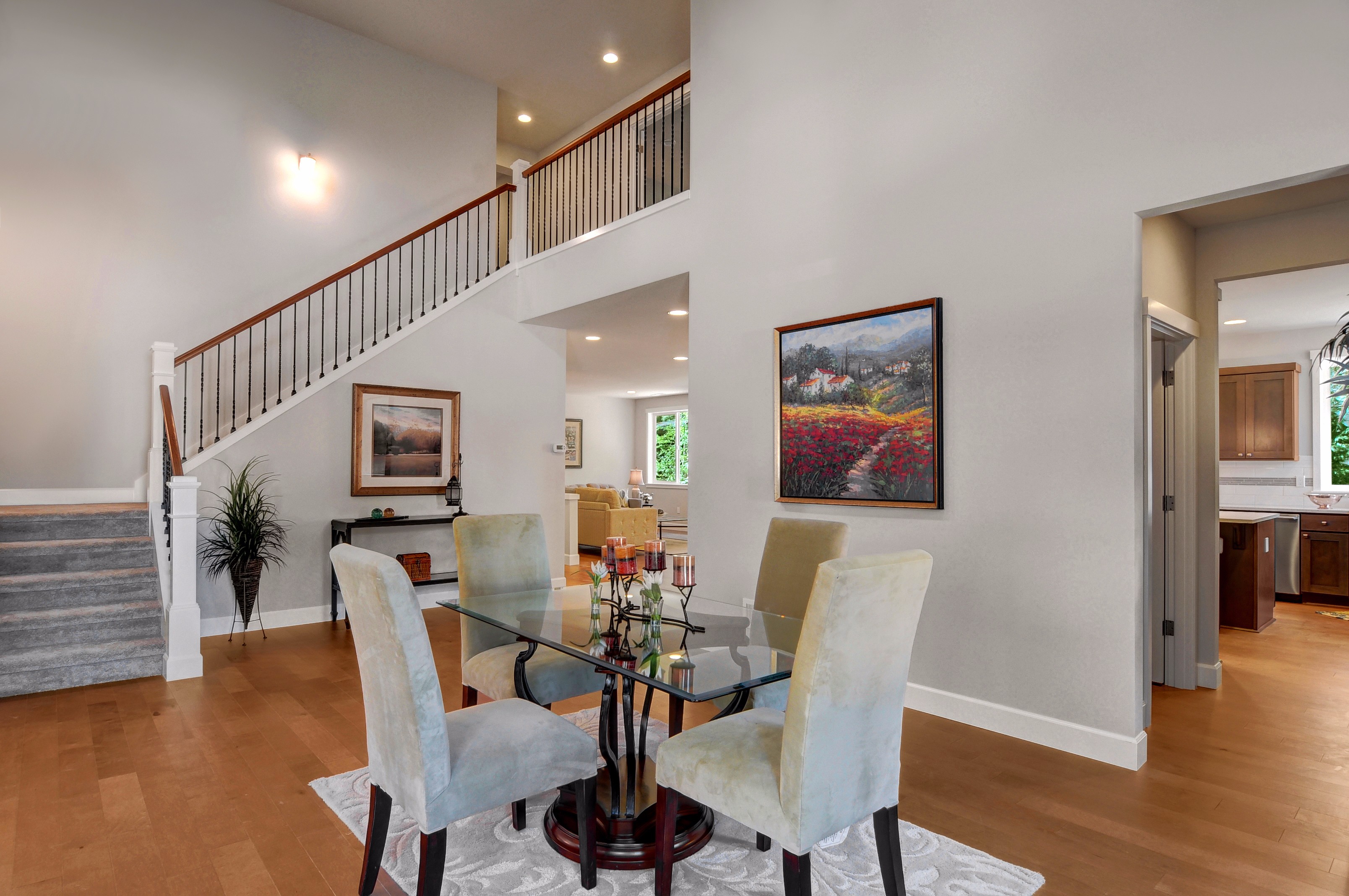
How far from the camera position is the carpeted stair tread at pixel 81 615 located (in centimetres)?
404

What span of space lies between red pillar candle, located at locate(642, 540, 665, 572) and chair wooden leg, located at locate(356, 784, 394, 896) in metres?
1.02

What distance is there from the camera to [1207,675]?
4.12m

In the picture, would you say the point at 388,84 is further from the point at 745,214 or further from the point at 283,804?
the point at 283,804

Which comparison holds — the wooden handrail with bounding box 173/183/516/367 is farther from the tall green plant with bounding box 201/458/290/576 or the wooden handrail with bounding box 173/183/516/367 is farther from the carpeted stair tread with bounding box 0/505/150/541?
the carpeted stair tread with bounding box 0/505/150/541

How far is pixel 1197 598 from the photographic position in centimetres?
415

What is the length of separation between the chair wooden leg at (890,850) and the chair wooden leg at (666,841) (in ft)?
1.72

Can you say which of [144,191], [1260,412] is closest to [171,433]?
[144,191]

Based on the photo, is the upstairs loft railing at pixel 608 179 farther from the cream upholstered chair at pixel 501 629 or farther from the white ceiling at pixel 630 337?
the cream upholstered chair at pixel 501 629

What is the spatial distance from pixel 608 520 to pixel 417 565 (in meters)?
3.93

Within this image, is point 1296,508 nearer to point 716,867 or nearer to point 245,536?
point 716,867

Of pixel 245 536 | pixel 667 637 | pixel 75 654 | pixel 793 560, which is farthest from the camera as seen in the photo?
pixel 245 536

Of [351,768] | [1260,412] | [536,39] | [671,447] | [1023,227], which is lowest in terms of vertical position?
[351,768]

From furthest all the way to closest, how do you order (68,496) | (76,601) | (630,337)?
(630,337) → (68,496) → (76,601)

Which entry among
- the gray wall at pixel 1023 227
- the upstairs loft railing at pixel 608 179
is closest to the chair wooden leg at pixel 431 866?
the gray wall at pixel 1023 227
